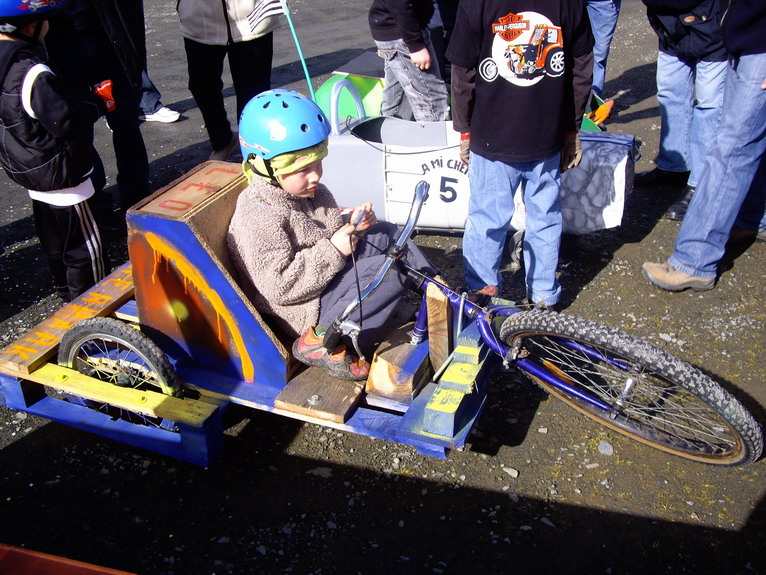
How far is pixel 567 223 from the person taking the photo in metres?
4.18

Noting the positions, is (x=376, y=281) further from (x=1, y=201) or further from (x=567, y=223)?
(x=1, y=201)

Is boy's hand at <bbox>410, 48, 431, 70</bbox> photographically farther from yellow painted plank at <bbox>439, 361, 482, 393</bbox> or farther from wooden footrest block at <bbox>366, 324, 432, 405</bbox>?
yellow painted plank at <bbox>439, 361, 482, 393</bbox>

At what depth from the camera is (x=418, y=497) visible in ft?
9.18

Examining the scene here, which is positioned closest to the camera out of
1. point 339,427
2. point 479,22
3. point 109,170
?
point 339,427

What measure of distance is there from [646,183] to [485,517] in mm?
3376

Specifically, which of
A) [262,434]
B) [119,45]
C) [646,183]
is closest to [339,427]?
[262,434]

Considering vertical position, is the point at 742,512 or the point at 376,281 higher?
the point at 376,281

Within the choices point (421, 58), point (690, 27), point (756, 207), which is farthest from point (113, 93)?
point (756, 207)

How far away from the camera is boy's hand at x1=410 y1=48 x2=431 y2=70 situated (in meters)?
4.23

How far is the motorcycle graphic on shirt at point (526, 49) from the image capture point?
→ 2961 millimetres

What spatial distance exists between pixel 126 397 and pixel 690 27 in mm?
3819

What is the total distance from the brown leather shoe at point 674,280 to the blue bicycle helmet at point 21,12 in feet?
11.3

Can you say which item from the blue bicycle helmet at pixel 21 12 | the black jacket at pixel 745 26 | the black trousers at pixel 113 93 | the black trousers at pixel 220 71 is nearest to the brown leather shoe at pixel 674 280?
the black jacket at pixel 745 26

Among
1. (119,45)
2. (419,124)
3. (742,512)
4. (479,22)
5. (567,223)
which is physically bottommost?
(742,512)
